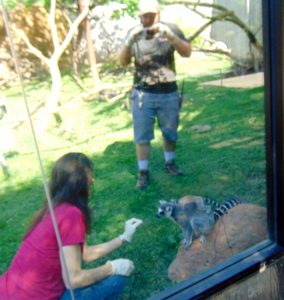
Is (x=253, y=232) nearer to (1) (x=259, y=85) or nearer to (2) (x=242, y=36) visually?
(1) (x=259, y=85)

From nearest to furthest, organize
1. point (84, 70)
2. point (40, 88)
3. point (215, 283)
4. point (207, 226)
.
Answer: point (40, 88), point (84, 70), point (215, 283), point (207, 226)

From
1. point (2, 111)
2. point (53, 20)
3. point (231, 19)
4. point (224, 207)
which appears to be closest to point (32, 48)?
point (53, 20)

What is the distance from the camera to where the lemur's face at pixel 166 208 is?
2.09 metres

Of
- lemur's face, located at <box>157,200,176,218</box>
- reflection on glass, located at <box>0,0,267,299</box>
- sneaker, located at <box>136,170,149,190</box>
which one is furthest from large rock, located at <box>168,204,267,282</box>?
sneaker, located at <box>136,170,149,190</box>

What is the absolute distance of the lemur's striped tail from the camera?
2.33 metres

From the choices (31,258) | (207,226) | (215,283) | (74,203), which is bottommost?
(215,283)

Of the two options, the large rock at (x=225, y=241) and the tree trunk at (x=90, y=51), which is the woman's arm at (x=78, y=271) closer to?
the large rock at (x=225, y=241)

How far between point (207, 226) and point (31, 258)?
97 cm

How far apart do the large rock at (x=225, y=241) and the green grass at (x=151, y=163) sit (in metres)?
Answer: 0.06

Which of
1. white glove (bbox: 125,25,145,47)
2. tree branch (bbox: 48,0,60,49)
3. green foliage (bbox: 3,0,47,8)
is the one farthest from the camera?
white glove (bbox: 125,25,145,47)

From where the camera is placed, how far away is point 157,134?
6.65 ft


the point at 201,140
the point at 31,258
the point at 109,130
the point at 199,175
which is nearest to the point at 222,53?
the point at 201,140

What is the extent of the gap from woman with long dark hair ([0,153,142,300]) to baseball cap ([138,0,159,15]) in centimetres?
64

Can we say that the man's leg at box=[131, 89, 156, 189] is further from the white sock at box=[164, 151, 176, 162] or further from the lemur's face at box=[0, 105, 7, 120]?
the lemur's face at box=[0, 105, 7, 120]
